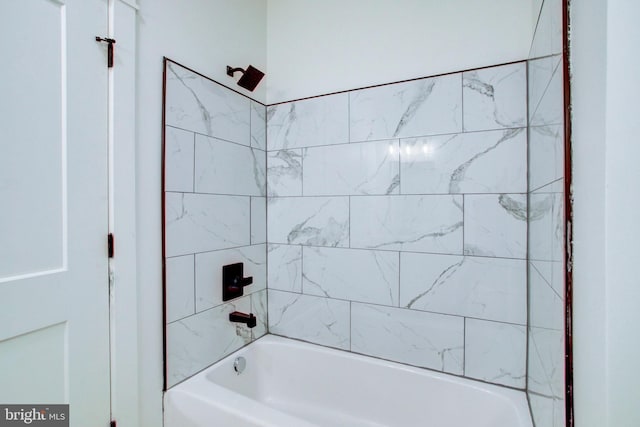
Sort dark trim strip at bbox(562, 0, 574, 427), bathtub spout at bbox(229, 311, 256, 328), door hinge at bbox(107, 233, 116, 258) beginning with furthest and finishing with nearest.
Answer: bathtub spout at bbox(229, 311, 256, 328) → door hinge at bbox(107, 233, 116, 258) → dark trim strip at bbox(562, 0, 574, 427)

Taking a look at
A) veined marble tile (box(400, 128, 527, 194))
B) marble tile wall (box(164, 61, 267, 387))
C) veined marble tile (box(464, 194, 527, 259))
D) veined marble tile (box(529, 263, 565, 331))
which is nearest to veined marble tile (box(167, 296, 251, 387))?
marble tile wall (box(164, 61, 267, 387))

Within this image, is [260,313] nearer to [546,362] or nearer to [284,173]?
[284,173]

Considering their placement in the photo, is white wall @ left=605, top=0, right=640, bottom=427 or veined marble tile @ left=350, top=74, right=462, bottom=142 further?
veined marble tile @ left=350, top=74, right=462, bottom=142

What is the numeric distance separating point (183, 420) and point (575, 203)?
156cm

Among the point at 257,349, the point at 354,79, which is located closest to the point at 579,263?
the point at 354,79

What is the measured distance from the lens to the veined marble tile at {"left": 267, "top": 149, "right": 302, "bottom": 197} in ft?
5.98

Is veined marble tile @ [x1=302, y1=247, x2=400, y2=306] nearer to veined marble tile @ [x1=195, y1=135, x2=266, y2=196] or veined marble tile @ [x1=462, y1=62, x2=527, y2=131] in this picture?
veined marble tile @ [x1=195, y1=135, x2=266, y2=196]

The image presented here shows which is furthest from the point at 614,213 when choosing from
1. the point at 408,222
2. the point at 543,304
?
the point at 408,222

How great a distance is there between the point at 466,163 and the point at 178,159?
1.33 metres

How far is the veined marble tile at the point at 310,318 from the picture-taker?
171 cm

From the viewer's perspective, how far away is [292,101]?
184 centimetres

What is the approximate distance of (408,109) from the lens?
1521 millimetres

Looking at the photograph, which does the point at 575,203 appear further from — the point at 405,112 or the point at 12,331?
the point at 12,331

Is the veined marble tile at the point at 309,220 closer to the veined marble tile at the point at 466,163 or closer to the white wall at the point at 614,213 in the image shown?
the veined marble tile at the point at 466,163
